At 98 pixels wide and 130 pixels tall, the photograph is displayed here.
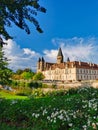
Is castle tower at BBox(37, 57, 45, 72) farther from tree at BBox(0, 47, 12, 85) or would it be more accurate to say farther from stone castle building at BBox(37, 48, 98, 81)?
tree at BBox(0, 47, 12, 85)

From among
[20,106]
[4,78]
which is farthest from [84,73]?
[20,106]

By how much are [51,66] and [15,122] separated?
15019 centimetres

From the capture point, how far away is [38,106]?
33.7ft

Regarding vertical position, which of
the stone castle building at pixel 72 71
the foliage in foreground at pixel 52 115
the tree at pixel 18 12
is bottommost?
the foliage in foreground at pixel 52 115

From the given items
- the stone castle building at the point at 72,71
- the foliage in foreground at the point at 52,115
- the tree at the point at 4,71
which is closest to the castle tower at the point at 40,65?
the stone castle building at the point at 72,71

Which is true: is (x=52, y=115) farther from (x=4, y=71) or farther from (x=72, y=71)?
(x=72, y=71)

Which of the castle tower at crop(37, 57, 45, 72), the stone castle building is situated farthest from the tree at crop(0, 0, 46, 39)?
the castle tower at crop(37, 57, 45, 72)

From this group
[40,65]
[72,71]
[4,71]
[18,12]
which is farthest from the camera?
[40,65]

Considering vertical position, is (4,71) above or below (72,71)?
below

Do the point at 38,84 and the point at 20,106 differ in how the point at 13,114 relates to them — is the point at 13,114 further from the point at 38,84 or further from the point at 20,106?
the point at 38,84

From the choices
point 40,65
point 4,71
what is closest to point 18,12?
point 4,71

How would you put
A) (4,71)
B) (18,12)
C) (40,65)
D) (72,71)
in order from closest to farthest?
(18,12) < (4,71) < (72,71) < (40,65)

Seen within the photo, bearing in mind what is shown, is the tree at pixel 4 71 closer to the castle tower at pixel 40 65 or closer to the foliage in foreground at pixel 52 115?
the foliage in foreground at pixel 52 115

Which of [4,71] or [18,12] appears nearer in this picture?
[18,12]
